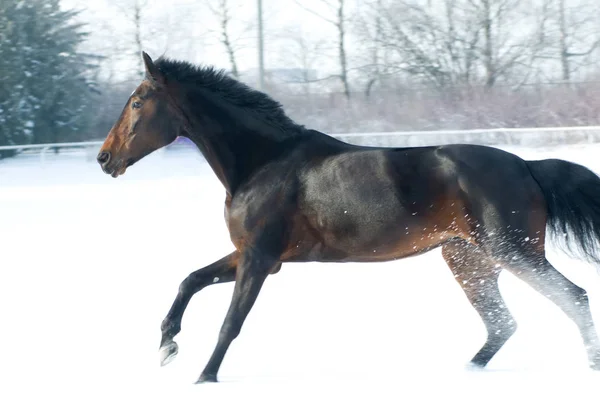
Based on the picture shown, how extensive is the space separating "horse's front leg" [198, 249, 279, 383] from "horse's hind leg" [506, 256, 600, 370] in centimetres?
127

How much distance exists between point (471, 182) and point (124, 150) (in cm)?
187

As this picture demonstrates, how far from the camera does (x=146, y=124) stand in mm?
4824

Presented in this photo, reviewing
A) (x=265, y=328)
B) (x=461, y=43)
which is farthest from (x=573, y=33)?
(x=265, y=328)

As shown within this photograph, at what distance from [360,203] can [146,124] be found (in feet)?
4.10

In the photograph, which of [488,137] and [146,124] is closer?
[146,124]

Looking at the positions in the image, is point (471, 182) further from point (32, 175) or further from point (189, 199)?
point (32, 175)

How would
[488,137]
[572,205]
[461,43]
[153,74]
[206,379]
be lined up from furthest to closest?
1. [461,43]
2. [488,137]
3. [153,74]
4. [572,205]
5. [206,379]

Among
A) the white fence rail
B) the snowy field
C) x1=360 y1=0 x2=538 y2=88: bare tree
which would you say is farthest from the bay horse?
x1=360 y1=0 x2=538 y2=88: bare tree

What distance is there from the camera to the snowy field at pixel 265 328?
14.5 feet

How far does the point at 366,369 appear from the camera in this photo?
468cm

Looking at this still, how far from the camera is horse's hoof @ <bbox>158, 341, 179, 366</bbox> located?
15.2ft

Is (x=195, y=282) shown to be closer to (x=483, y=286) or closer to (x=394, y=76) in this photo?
(x=483, y=286)

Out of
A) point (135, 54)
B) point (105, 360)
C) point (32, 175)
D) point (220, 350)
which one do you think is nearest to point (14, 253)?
point (105, 360)

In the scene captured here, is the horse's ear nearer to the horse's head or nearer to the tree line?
the horse's head
